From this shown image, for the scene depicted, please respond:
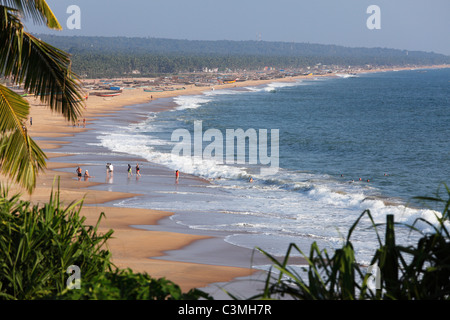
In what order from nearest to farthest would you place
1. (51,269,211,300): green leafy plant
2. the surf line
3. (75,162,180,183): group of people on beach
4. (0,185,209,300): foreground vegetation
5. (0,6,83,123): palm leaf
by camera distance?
(51,269,211,300): green leafy plant → (0,185,209,300): foreground vegetation → (0,6,83,123): palm leaf → (75,162,180,183): group of people on beach → the surf line

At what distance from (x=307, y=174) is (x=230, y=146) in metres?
11.7

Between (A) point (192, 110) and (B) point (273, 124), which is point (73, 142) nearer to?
(B) point (273, 124)

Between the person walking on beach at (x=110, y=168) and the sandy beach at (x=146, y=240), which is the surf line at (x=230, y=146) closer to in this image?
the sandy beach at (x=146, y=240)

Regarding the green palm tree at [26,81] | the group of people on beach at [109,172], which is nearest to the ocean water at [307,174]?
the group of people on beach at [109,172]

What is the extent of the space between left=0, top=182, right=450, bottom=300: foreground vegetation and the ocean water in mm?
320

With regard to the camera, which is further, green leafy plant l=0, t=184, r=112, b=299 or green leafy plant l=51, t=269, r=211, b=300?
green leafy plant l=0, t=184, r=112, b=299

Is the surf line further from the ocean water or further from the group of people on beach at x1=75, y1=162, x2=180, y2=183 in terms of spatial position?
the group of people on beach at x1=75, y1=162, x2=180, y2=183

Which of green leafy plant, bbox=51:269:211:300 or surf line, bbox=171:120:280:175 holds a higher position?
green leafy plant, bbox=51:269:211:300

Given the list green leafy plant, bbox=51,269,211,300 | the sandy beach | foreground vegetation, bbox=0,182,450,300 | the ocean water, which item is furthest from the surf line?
green leafy plant, bbox=51,269,211,300

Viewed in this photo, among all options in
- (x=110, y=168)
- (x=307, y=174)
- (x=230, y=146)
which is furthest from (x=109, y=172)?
(x=230, y=146)

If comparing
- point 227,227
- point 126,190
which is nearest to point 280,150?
point 126,190

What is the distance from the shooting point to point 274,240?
1775 centimetres

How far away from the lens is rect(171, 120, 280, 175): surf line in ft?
119
